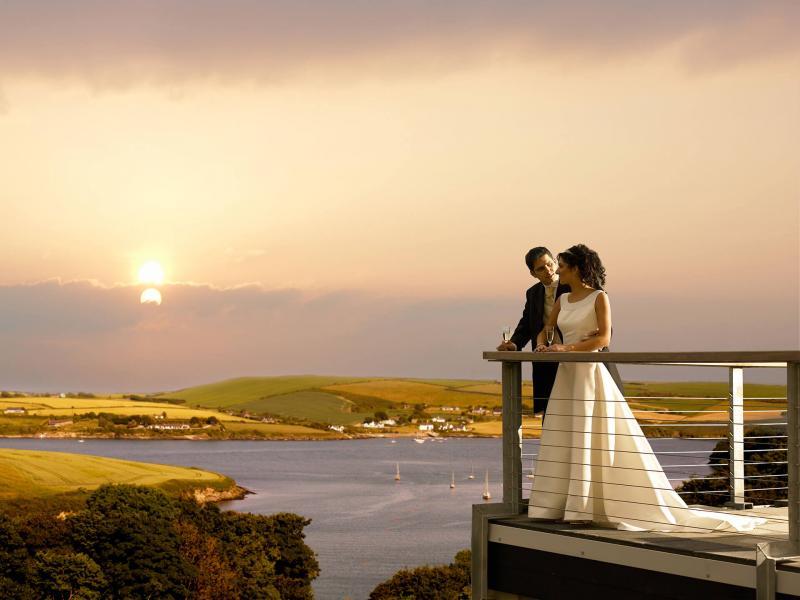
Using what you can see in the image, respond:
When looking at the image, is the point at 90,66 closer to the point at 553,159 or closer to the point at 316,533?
the point at 553,159

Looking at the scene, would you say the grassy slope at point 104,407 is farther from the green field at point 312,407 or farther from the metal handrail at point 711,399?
the metal handrail at point 711,399

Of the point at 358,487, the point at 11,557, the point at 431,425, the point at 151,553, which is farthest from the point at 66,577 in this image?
the point at 431,425

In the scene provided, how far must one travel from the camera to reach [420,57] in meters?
46.9

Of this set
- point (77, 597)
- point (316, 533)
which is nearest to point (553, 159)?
point (77, 597)

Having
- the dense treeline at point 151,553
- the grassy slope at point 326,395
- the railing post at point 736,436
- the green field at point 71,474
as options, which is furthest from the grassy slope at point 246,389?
the railing post at point 736,436

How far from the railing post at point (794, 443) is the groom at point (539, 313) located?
133 centimetres

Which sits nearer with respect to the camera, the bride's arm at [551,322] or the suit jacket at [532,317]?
the bride's arm at [551,322]

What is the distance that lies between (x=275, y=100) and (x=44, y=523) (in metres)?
28.8

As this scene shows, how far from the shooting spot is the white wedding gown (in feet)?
15.9

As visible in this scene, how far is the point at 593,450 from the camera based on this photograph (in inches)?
197

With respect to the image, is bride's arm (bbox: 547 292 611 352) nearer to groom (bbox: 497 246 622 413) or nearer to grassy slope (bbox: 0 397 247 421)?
groom (bbox: 497 246 622 413)

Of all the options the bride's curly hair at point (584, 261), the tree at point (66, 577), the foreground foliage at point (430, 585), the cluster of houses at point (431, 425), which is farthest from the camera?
the cluster of houses at point (431, 425)

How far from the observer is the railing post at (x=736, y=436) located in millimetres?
6230

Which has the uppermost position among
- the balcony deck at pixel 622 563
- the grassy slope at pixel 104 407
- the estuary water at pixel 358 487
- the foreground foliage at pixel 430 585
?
the balcony deck at pixel 622 563
